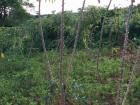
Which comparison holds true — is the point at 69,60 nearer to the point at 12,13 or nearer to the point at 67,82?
the point at 67,82

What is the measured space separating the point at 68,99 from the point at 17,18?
14.5ft

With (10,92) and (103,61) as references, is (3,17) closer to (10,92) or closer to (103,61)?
(103,61)

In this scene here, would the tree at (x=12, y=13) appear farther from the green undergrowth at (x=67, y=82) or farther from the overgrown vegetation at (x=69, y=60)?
the green undergrowth at (x=67, y=82)

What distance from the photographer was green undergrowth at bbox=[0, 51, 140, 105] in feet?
19.3

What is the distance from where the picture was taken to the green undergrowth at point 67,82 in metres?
5.87

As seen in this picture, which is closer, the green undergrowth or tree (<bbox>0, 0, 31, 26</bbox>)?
the green undergrowth

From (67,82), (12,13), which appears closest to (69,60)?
(67,82)

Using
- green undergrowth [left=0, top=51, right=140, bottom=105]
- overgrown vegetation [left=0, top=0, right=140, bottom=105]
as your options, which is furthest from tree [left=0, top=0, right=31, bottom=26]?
green undergrowth [left=0, top=51, right=140, bottom=105]

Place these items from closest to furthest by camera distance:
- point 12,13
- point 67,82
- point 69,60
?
1. point 67,82
2. point 69,60
3. point 12,13

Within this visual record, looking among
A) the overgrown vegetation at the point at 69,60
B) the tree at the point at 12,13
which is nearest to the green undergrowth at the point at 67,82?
the overgrown vegetation at the point at 69,60

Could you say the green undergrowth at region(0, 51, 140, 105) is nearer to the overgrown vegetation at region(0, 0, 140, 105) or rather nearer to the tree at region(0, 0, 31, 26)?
the overgrown vegetation at region(0, 0, 140, 105)

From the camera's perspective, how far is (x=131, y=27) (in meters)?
8.62

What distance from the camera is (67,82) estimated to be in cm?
609

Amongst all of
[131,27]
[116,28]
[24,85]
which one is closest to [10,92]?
[24,85]
